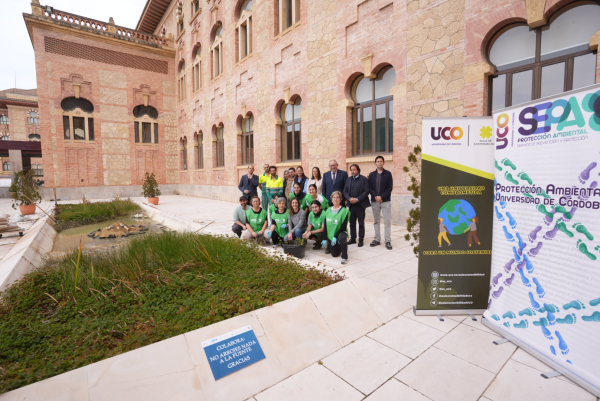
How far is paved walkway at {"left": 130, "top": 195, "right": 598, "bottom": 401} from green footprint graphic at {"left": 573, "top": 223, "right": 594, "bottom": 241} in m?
1.30

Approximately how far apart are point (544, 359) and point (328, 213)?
3.86 meters

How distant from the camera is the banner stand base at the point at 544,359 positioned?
253 centimetres

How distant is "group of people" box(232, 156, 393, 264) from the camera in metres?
6.02

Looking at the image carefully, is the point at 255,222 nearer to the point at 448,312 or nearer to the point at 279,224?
the point at 279,224

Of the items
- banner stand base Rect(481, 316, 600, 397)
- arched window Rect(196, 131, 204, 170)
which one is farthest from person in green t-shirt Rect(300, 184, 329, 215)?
arched window Rect(196, 131, 204, 170)

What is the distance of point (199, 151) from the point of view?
2369 centimetres

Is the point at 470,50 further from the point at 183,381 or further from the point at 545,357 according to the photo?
the point at 183,381

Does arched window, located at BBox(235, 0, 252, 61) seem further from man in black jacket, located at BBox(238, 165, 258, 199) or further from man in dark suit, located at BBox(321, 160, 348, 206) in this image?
man in dark suit, located at BBox(321, 160, 348, 206)

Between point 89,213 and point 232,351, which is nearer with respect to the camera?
point 232,351

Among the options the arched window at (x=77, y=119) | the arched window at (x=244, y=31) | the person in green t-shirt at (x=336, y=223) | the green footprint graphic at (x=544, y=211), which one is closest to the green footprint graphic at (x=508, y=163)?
the green footprint graphic at (x=544, y=211)

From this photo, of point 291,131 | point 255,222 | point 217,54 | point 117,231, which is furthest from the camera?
point 217,54

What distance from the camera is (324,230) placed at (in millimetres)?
6445

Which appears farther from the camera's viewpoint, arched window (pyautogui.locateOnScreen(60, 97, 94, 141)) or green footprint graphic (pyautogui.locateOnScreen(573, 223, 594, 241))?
arched window (pyautogui.locateOnScreen(60, 97, 94, 141))

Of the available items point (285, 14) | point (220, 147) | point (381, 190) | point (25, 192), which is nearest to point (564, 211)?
point (381, 190)
